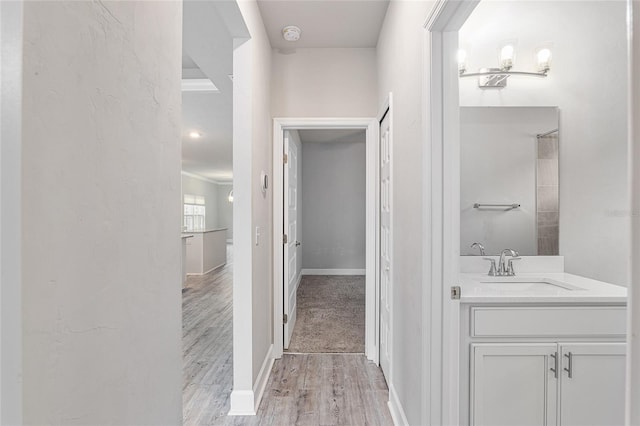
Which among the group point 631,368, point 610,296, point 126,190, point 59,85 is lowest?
point 610,296

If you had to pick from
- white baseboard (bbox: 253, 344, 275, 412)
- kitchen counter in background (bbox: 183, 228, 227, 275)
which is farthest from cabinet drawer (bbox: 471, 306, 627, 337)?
kitchen counter in background (bbox: 183, 228, 227, 275)

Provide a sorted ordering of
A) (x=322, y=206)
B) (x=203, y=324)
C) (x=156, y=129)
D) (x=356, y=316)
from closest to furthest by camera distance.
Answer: (x=156, y=129) < (x=203, y=324) < (x=356, y=316) < (x=322, y=206)

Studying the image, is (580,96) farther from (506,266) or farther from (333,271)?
(333,271)

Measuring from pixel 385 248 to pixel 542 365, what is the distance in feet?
4.11

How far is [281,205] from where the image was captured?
2.89m

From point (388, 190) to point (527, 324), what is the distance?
121 cm

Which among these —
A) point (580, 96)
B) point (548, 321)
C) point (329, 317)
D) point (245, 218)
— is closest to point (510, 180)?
point (580, 96)

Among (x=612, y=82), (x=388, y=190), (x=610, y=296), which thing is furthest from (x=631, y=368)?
(x=612, y=82)

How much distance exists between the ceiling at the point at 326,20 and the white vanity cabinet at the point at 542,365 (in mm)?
2073

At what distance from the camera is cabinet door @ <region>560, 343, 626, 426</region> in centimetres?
152

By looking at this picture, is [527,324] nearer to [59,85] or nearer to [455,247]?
[455,247]

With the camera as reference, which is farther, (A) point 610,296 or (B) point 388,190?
(B) point 388,190

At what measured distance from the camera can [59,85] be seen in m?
0.56

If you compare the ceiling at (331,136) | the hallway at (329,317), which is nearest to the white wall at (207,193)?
the ceiling at (331,136)
